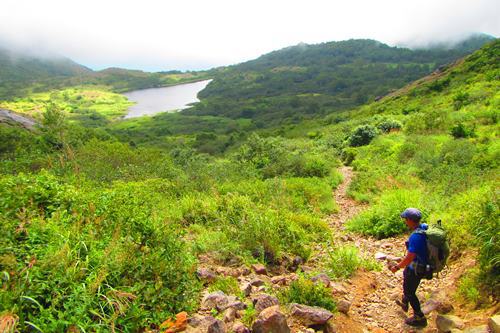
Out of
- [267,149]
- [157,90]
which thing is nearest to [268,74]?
[157,90]

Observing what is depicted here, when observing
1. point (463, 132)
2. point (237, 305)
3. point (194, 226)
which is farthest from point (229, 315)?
point (463, 132)

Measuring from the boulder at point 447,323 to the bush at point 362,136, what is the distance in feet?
60.0

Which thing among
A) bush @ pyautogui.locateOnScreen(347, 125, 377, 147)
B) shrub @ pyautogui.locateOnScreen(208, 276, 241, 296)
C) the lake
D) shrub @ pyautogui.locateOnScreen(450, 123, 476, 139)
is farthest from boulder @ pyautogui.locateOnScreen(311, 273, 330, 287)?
the lake

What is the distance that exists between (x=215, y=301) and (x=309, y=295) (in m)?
1.29

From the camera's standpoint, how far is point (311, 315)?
4379 millimetres

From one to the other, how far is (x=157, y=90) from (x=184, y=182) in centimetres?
19858

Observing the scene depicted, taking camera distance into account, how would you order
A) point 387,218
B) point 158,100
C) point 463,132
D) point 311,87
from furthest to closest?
point 158,100
point 311,87
point 463,132
point 387,218

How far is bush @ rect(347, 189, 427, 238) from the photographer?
27.6ft

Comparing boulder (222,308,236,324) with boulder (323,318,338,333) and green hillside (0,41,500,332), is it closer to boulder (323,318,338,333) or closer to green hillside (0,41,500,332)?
green hillside (0,41,500,332)

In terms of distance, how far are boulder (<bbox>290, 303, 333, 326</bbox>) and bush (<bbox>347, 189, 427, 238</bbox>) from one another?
450cm

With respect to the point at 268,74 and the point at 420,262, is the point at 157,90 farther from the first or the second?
the point at 420,262

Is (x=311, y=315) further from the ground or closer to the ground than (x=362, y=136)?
further from the ground

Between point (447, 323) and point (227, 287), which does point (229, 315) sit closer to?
point (227, 287)

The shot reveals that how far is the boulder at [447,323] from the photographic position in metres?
4.16
